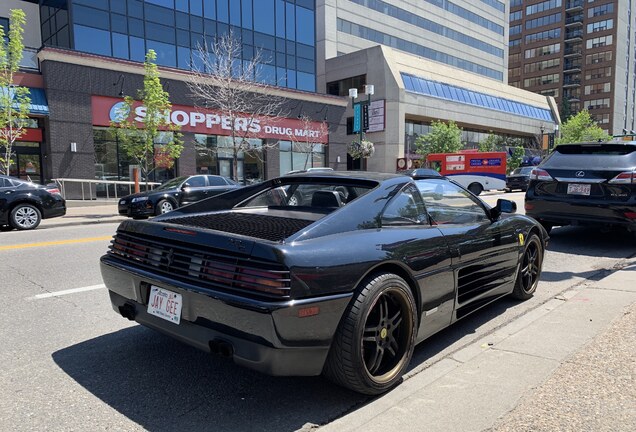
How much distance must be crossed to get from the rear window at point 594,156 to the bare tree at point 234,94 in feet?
53.0

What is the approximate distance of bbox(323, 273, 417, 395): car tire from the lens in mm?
2734

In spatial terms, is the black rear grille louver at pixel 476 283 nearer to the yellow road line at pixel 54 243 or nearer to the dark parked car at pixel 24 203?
the yellow road line at pixel 54 243

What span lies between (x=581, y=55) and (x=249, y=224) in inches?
4233

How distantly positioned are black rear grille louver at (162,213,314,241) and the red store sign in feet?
57.0

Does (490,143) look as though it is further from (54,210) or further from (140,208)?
(54,210)

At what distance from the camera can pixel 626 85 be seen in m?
92.0

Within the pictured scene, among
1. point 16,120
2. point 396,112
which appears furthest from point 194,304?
point 396,112

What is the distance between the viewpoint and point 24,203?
11844mm

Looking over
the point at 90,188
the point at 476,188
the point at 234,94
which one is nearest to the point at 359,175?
the point at 90,188

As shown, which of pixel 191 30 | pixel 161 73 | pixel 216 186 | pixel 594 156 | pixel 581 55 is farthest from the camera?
pixel 581 55

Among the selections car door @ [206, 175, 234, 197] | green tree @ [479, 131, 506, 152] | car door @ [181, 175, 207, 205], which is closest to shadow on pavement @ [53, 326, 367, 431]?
car door @ [181, 175, 207, 205]

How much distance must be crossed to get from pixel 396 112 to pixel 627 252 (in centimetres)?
3757

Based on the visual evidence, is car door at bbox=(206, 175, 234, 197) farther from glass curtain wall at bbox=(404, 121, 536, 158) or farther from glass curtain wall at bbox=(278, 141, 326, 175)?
glass curtain wall at bbox=(404, 121, 536, 158)

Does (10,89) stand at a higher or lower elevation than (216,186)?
higher
